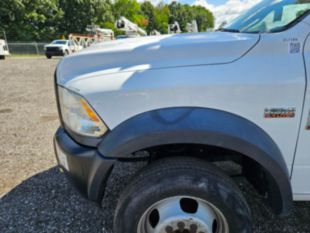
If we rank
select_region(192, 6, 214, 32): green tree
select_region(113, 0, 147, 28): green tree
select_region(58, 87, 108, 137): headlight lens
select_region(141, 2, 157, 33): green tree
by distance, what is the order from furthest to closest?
select_region(192, 6, 214, 32): green tree
select_region(141, 2, 157, 33): green tree
select_region(113, 0, 147, 28): green tree
select_region(58, 87, 108, 137): headlight lens

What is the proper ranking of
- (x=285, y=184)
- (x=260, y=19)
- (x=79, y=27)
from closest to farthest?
(x=285, y=184)
(x=260, y=19)
(x=79, y=27)

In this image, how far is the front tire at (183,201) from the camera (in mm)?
1659

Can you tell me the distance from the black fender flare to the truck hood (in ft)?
1.05

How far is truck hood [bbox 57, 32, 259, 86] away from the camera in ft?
5.41

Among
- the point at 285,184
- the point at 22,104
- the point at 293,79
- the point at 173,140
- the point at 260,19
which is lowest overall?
the point at 22,104

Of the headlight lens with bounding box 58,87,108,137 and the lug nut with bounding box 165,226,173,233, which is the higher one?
the headlight lens with bounding box 58,87,108,137

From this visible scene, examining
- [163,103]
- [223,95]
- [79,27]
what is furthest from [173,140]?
[79,27]

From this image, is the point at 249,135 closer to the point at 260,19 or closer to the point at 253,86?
the point at 253,86

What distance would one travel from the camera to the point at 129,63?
1.76 metres

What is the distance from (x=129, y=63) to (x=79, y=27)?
163 feet

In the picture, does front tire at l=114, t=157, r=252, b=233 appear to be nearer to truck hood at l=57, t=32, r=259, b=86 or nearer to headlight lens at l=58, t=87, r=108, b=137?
headlight lens at l=58, t=87, r=108, b=137

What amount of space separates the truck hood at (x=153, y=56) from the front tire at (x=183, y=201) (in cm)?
66

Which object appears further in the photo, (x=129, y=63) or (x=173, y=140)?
(x=129, y=63)

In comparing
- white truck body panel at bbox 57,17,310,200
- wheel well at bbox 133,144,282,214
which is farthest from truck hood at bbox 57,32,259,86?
wheel well at bbox 133,144,282,214
